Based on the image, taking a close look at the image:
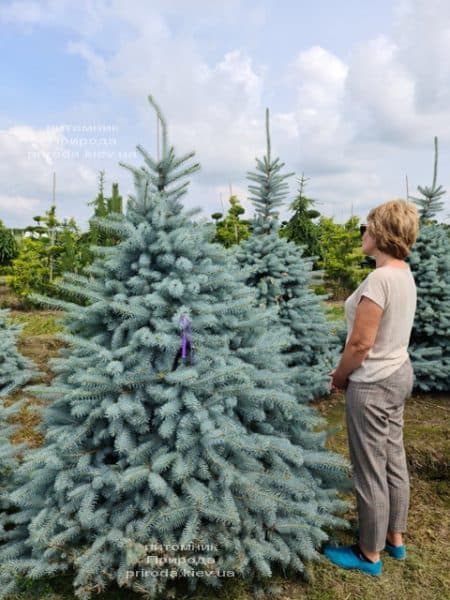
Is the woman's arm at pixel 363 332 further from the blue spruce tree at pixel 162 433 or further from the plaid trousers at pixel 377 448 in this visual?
the blue spruce tree at pixel 162 433

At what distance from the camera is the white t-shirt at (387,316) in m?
2.71

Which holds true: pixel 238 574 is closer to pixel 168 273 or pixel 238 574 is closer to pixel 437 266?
pixel 168 273

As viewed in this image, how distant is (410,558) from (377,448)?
0.89 metres

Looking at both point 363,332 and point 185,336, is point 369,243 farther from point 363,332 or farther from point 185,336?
point 185,336

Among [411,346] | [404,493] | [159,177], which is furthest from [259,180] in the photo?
[404,493]

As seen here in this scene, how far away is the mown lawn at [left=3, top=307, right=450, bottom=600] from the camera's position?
272 cm

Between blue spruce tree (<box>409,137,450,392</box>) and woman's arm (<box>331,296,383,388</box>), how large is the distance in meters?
3.15

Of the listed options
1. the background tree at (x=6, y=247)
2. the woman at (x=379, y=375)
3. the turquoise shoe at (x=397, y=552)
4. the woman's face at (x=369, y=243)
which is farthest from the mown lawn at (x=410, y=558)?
the background tree at (x=6, y=247)

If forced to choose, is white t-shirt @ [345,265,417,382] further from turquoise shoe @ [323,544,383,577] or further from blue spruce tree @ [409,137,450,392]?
blue spruce tree @ [409,137,450,392]

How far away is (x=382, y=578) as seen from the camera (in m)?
2.97

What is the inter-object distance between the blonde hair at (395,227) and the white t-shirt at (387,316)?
0.12 m

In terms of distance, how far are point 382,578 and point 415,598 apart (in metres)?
0.20

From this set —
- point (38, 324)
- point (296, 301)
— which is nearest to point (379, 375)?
point (296, 301)

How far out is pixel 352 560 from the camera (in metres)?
3.02
